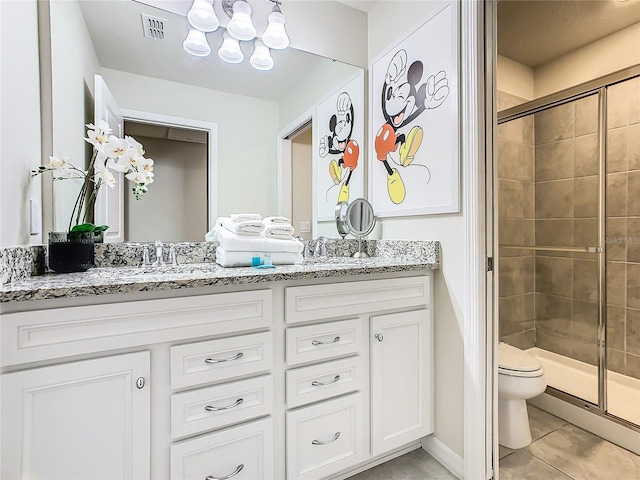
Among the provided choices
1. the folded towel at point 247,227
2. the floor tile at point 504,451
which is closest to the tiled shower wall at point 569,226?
the floor tile at point 504,451

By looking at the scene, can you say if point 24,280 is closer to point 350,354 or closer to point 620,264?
point 350,354

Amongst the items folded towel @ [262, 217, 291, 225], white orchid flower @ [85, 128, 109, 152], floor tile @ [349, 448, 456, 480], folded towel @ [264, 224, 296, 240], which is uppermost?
white orchid flower @ [85, 128, 109, 152]

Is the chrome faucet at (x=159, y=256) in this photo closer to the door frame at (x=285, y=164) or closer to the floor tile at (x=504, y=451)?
the door frame at (x=285, y=164)

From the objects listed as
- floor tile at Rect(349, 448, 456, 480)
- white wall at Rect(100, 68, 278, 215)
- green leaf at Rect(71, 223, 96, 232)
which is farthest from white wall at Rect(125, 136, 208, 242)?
floor tile at Rect(349, 448, 456, 480)

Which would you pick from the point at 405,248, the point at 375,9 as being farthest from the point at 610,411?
the point at 375,9

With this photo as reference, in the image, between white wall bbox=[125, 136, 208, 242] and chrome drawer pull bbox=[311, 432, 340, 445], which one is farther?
white wall bbox=[125, 136, 208, 242]

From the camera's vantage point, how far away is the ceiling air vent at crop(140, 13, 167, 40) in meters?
1.49

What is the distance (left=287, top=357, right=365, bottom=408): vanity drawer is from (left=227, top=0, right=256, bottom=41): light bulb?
5.21 feet

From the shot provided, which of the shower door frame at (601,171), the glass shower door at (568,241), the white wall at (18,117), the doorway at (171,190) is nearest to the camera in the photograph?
the white wall at (18,117)

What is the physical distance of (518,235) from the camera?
2.56 meters

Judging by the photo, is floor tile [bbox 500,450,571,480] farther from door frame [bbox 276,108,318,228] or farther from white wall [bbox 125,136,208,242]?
white wall [bbox 125,136,208,242]

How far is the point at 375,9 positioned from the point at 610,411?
8.51ft

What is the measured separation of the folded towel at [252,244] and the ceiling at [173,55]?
2.56 ft

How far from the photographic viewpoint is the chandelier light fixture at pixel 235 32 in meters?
1.54
